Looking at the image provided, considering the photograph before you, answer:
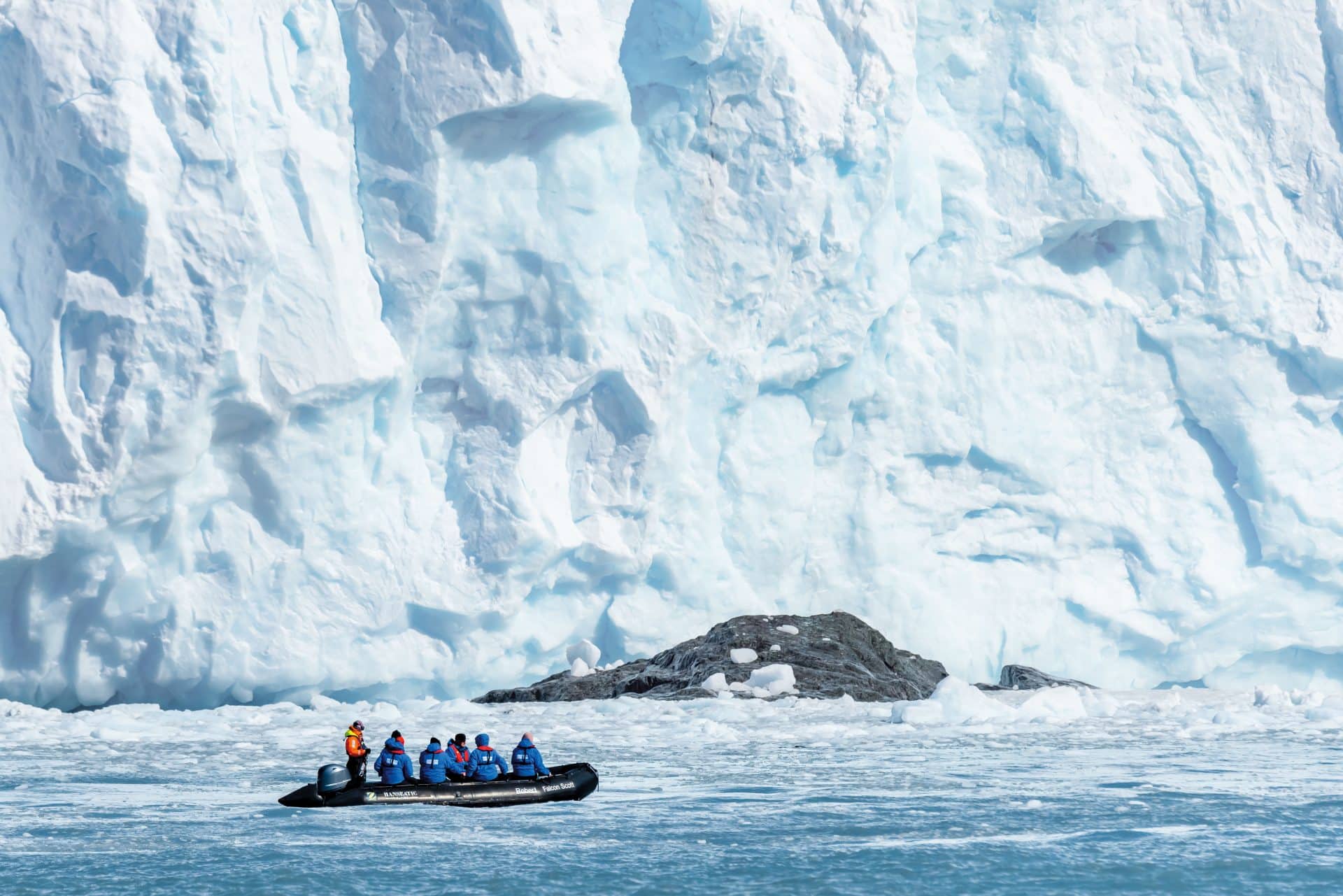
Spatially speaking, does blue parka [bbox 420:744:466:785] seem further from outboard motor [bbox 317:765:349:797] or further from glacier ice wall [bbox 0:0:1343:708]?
glacier ice wall [bbox 0:0:1343:708]

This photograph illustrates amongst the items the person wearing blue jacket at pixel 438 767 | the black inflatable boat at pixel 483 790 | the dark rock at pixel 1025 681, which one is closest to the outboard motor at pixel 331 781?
the black inflatable boat at pixel 483 790

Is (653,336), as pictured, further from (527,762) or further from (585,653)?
(527,762)

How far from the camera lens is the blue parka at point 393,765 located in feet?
29.4

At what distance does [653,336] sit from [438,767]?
8.56 metres

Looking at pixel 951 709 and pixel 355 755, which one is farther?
pixel 951 709

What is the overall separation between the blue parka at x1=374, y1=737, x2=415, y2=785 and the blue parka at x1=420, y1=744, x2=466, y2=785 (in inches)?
3.5

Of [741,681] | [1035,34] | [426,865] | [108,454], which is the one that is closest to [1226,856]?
[426,865]

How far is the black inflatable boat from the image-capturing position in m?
8.76

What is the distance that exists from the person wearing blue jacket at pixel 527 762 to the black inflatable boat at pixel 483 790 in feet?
0.23

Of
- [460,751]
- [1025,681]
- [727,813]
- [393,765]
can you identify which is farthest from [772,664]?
[727,813]

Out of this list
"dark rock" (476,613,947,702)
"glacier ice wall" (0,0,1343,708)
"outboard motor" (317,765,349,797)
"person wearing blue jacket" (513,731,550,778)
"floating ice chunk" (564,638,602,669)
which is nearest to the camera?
"outboard motor" (317,765,349,797)

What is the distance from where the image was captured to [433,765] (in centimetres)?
912

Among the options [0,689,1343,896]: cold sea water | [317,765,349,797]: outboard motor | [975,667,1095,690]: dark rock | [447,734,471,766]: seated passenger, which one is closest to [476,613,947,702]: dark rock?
[975,667,1095,690]: dark rock

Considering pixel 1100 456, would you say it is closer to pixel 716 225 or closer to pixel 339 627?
pixel 716 225
